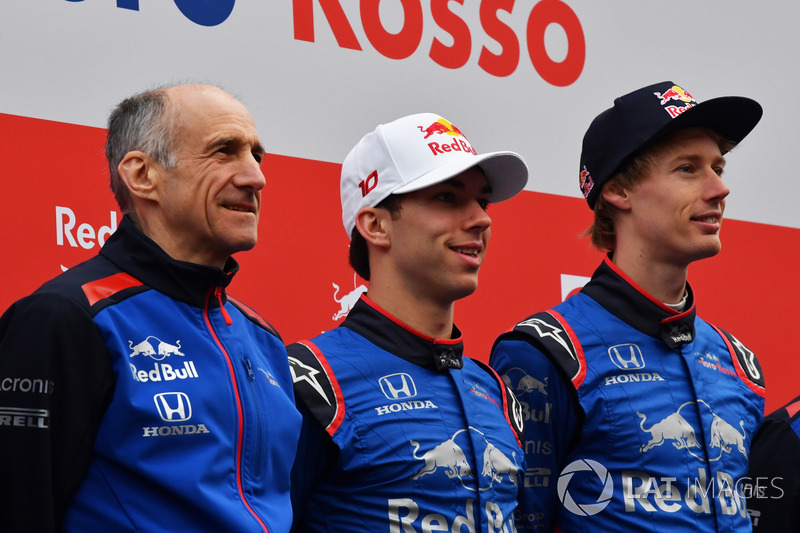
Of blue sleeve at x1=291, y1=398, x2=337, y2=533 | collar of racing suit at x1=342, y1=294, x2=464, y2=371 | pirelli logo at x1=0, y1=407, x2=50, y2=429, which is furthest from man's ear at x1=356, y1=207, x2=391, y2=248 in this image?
pirelli logo at x1=0, y1=407, x2=50, y2=429

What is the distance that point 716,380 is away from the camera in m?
2.08

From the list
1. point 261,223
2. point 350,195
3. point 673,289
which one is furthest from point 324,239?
point 673,289

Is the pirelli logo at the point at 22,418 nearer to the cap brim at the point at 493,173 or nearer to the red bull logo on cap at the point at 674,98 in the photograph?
the cap brim at the point at 493,173

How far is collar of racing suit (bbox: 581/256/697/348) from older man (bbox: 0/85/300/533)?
0.75 m

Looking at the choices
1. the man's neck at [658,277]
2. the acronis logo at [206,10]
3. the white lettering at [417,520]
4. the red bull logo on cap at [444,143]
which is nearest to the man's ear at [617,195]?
the man's neck at [658,277]

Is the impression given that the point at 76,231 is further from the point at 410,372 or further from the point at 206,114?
the point at 410,372

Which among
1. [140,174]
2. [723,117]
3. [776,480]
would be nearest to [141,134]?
[140,174]

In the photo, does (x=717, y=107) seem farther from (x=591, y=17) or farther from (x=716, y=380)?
(x=591, y=17)

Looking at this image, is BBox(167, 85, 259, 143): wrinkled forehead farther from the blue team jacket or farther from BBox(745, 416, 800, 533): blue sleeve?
BBox(745, 416, 800, 533): blue sleeve

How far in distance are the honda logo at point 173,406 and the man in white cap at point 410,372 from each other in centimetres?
34

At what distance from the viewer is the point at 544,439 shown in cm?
196

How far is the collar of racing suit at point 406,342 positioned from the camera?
1.85m

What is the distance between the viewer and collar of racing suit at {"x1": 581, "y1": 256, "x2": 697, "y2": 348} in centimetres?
207

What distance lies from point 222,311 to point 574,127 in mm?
1563
